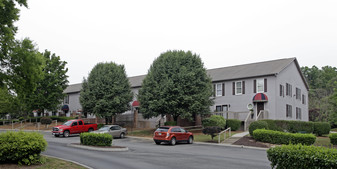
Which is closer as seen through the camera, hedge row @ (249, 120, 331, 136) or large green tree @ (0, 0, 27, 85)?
large green tree @ (0, 0, 27, 85)

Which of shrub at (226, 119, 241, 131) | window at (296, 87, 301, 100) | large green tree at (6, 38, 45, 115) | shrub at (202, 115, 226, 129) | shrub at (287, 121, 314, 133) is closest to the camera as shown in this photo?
large green tree at (6, 38, 45, 115)

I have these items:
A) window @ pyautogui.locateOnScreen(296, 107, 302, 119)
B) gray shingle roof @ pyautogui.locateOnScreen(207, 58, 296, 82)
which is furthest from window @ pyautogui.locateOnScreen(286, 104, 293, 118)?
gray shingle roof @ pyautogui.locateOnScreen(207, 58, 296, 82)

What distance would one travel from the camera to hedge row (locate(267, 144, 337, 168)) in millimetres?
8133

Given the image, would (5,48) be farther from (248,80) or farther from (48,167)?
(248,80)

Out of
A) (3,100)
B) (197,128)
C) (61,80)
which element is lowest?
(197,128)

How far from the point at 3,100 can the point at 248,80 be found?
34.9 m

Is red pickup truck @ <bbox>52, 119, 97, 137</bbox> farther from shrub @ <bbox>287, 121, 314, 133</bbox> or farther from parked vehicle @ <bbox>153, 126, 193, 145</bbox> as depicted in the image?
shrub @ <bbox>287, 121, 314, 133</bbox>

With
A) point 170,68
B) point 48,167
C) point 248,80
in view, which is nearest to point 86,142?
point 48,167

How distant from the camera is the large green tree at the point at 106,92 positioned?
36.8 meters

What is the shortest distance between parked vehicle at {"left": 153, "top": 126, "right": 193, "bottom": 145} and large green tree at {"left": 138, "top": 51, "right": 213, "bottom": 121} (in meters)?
5.43

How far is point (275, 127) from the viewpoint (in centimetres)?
2978

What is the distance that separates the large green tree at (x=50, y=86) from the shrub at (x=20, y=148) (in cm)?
3266

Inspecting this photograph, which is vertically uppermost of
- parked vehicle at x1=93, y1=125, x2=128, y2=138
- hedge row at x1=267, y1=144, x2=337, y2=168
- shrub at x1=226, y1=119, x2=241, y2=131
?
hedge row at x1=267, y1=144, x2=337, y2=168

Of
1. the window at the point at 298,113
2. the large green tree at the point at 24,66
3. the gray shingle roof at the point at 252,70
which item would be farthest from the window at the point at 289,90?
the large green tree at the point at 24,66
